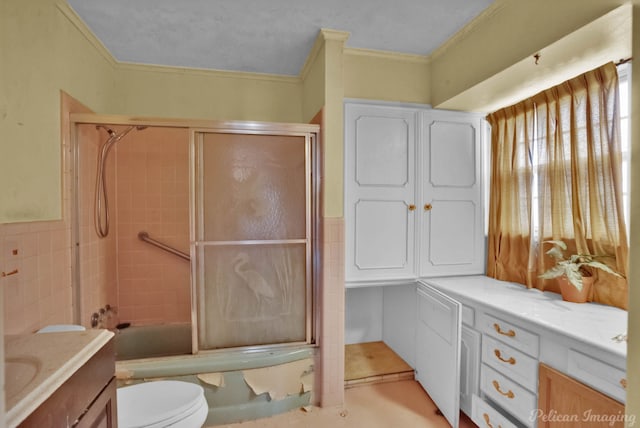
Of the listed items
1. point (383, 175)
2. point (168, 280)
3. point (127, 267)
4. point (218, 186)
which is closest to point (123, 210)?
point (127, 267)

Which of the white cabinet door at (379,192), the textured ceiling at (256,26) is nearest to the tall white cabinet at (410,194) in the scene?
the white cabinet door at (379,192)

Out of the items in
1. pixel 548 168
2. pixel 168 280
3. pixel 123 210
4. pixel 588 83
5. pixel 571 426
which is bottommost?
pixel 571 426

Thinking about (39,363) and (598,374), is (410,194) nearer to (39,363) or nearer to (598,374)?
(598,374)

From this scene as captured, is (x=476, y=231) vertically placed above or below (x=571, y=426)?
above

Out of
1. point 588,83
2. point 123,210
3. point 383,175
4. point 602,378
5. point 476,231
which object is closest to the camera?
point 602,378

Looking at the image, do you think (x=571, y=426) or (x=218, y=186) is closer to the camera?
(x=571, y=426)

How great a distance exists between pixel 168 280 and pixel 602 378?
2.77 m

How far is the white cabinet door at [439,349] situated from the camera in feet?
5.31

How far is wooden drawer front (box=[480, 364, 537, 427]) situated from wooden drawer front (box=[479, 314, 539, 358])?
19 cm

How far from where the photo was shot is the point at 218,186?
1.77 m

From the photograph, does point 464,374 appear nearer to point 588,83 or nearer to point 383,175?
point 383,175

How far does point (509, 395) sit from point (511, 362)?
169 mm

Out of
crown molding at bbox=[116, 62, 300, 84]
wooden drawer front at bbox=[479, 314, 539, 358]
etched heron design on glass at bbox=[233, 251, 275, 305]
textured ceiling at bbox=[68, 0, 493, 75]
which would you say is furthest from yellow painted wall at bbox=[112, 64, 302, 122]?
wooden drawer front at bbox=[479, 314, 539, 358]

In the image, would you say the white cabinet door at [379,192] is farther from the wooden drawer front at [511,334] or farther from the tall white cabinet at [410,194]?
the wooden drawer front at [511,334]
